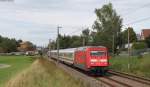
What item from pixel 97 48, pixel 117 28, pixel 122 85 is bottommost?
pixel 122 85

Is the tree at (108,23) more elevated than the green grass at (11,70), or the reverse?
the tree at (108,23)

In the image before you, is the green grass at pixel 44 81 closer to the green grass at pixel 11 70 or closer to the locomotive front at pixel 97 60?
the green grass at pixel 11 70

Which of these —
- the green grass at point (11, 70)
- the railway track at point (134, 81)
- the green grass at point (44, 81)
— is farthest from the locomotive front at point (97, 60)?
the green grass at point (11, 70)

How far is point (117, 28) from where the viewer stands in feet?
368

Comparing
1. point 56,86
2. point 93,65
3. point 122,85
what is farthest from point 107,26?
point 56,86

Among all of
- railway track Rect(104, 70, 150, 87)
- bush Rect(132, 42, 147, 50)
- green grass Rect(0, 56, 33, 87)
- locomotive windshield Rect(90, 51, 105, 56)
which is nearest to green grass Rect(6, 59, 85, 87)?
green grass Rect(0, 56, 33, 87)

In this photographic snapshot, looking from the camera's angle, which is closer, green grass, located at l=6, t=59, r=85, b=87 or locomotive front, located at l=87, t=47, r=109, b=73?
green grass, located at l=6, t=59, r=85, b=87

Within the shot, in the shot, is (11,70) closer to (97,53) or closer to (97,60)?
(97,53)

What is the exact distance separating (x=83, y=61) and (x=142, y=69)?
302 inches

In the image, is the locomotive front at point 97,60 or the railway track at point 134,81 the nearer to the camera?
the railway track at point 134,81

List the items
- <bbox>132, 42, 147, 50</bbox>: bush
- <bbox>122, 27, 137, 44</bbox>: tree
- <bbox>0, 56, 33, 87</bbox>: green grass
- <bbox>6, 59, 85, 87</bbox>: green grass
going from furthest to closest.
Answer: <bbox>122, 27, 137, 44</bbox>: tree, <bbox>132, 42, 147, 50</bbox>: bush, <bbox>0, 56, 33, 87</bbox>: green grass, <bbox>6, 59, 85, 87</bbox>: green grass

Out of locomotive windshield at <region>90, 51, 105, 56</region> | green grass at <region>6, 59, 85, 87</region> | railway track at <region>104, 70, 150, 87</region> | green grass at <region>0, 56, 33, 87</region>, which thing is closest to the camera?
green grass at <region>6, 59, 85, 87</region>

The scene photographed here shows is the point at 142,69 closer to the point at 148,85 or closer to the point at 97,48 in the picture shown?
the point at 97,48

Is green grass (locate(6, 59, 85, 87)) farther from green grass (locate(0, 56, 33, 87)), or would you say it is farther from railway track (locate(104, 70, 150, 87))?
railway track (locate(104, 70, 150, 87))
